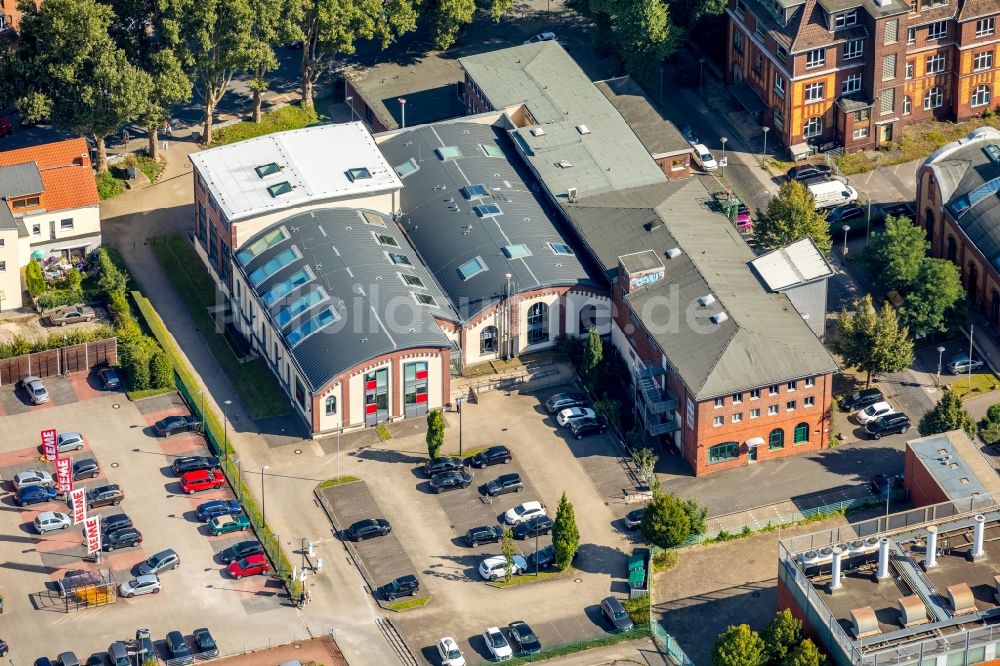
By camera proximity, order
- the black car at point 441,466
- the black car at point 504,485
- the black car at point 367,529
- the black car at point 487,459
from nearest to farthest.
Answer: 1. the black car at point 367,529
2. the black car at point 504,485
3. the black car at point 441,466
4. the black car at point 487,459

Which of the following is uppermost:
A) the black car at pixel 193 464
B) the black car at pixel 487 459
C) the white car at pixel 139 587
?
the black car at pixel 193 464

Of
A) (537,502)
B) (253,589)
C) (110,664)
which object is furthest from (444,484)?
(110,664)

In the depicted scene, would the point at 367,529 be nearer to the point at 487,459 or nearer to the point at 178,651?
the point at 487,459

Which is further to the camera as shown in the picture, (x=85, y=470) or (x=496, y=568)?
(x=85, y=470)

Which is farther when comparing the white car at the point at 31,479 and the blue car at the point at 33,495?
the white car at the point at 31,479

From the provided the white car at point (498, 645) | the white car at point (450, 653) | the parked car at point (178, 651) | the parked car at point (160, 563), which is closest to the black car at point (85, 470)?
the parked car at point (160, 563)

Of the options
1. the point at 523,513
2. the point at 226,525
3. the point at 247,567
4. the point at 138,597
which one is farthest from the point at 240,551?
the point at 523,513

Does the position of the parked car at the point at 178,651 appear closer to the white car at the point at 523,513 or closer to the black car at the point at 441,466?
the black car at the point at 441,466

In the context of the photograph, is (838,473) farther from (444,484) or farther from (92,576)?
(92,576)
